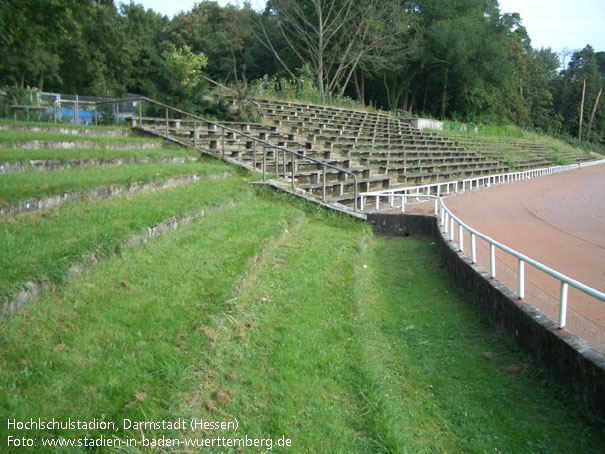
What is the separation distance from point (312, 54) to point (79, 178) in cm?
3283

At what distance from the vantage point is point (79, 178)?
8.55 m

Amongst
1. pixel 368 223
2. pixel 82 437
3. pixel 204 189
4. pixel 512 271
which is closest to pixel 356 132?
pixel 368 223

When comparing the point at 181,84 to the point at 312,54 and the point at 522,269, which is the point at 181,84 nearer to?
Answer: the point at 522,269

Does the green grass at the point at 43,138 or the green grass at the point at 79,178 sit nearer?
the green grass at the point at 79,178

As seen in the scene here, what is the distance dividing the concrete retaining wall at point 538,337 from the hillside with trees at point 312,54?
14.7m

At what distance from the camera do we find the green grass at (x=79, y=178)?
23.4 ft

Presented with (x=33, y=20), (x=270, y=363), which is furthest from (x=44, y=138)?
(x=270, y=363)

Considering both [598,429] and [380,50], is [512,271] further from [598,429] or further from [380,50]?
[380,50]

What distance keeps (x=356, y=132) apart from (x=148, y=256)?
65.3ft

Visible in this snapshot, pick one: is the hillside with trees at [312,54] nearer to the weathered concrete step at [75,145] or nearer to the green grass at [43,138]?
the weathered concrete step at [75,145]

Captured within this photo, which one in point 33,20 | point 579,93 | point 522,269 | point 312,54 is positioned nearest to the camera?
point 522,269

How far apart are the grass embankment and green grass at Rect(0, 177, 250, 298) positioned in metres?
0.27

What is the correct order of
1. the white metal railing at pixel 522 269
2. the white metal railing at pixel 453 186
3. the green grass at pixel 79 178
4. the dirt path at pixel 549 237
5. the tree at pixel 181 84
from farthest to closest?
the tree at pixel 181 84, the white metal railing at pixel 453 186, the green grass at pixel 79 178, the dirt path at pixel 549 237, the white metal railing at pixel 522 269

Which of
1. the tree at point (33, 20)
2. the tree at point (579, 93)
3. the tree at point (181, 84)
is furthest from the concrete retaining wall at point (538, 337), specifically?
the tree at point (579, 93)
